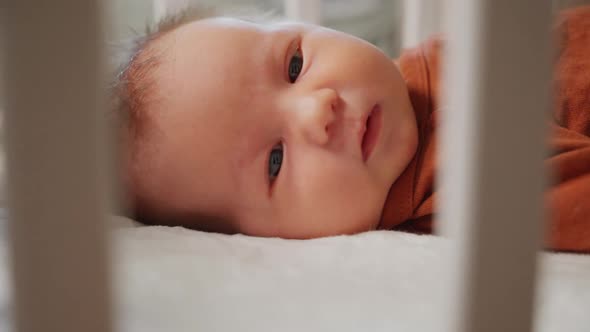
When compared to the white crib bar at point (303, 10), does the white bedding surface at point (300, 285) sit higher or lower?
lower

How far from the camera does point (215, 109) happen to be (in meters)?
0.66

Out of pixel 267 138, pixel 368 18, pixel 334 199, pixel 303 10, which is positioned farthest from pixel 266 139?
pixel 368 18

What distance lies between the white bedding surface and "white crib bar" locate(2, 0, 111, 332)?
0.24 feet

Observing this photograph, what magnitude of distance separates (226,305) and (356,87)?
0.39 m

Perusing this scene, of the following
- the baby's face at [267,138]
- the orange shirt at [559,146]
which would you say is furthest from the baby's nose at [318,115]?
the orange shirt at [559,146]

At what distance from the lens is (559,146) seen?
64 cm

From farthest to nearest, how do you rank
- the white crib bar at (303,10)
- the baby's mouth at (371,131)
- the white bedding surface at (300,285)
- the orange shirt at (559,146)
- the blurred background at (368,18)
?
the blurred background at (368,18) → the white crib bar at (303,10) → the baby's mouth at (371,131) → the orange shirt at (559,146) → the white bedding surface at (300,285)

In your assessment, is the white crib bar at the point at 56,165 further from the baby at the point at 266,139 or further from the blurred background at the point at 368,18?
the blurred background at the point at 368,18

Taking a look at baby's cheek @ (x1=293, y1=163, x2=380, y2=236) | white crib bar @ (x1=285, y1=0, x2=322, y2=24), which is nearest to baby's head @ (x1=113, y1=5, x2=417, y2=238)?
baby's cheek @ (x1=293, y1=163, x2=380, y2=236)

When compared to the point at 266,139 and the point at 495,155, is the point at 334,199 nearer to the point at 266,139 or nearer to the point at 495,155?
the point at 266,139

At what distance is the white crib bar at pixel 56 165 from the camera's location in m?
0.20

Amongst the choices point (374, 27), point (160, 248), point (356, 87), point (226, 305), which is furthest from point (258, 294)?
point (374, 27)

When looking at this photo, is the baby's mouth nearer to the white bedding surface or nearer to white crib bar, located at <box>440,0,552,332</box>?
the white bedding surface

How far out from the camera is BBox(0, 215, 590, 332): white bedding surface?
14.3 inches
